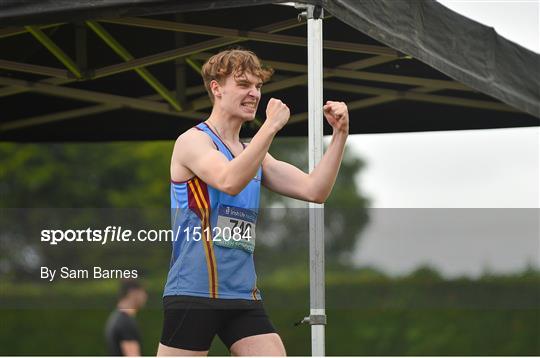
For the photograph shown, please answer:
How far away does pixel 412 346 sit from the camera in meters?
17.8

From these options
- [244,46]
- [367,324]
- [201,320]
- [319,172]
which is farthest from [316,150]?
[367,324]

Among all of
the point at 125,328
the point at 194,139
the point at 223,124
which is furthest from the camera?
the point at 125,328

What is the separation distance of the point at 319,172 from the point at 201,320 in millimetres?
737

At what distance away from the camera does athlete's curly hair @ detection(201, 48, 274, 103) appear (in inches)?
179

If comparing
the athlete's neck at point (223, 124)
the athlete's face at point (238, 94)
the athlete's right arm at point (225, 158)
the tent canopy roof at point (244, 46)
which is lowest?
the athlete's right arm at point (225, 158)

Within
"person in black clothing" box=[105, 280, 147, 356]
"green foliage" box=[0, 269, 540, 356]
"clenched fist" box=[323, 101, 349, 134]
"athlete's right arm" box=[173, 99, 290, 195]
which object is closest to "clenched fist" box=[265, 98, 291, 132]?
"athlete's right arm" box=[173, 99, 290, 195]

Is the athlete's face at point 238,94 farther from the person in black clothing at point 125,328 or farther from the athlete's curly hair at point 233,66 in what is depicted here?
the person in black clothing at point 125,328

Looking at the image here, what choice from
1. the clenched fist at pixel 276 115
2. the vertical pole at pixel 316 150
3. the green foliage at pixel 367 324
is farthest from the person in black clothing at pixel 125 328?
the green foliage at pixel 367 324

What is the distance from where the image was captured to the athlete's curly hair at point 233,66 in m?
4.56

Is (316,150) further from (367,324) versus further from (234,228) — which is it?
(367,324)

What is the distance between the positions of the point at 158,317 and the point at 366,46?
10761 mm

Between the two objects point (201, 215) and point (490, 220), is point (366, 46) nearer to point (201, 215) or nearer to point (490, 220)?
point (201, 215)

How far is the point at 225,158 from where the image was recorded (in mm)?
4391

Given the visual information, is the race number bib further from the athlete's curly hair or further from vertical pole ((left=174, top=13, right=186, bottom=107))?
vertical pole ((left=174, top=13, right=186, bottom=107))
